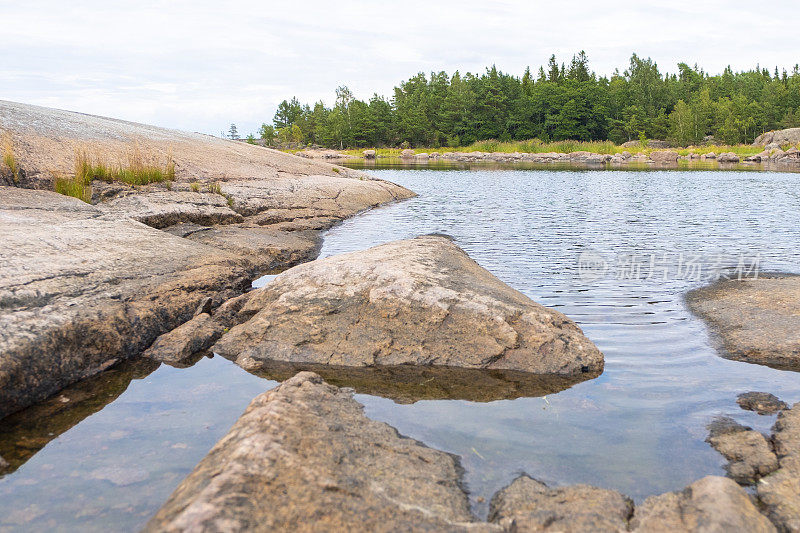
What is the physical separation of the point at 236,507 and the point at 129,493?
1.42 metres

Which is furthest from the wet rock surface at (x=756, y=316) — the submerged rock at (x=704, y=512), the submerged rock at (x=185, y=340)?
the submerged rock at (x=185, y=340)

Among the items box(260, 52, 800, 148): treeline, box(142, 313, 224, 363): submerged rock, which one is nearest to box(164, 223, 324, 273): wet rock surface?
box(142, 313, 224, 363): submerged rock

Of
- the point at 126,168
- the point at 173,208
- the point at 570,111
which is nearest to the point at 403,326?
the point at 173,208

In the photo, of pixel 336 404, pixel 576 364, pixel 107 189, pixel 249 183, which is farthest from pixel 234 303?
pixel 249 183

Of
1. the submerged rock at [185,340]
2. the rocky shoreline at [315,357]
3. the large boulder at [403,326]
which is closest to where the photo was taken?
the rocky shoreline at [315,357]

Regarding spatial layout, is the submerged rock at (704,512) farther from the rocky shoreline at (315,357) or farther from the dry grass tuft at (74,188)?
the dry grass tuft at (74,188)

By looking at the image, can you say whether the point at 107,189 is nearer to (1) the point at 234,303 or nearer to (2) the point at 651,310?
(1) the point at 234,303

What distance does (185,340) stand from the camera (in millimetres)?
6148

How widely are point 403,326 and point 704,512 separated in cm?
355

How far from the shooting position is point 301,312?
6.32 m

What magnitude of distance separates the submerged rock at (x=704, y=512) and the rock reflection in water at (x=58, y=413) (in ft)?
13.1

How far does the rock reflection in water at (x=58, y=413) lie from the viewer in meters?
4.17

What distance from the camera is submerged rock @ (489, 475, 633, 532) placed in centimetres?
289

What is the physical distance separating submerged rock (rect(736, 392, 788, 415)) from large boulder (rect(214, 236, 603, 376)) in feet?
4.08
